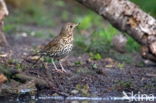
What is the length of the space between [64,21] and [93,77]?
7790 mm

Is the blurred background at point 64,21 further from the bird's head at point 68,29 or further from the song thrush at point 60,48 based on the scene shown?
the song thrush at point 60,48

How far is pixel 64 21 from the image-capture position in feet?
54.6

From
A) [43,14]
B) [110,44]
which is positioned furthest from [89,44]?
[43,14]

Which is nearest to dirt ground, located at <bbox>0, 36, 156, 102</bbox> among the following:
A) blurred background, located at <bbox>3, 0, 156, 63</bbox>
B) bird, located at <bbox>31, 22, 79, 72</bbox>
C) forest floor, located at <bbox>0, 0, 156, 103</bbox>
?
forest floor, located at <bbox>0, 0, 156, 103</bbox>

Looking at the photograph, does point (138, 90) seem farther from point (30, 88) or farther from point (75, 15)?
point (75, 15)

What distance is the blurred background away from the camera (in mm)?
11634

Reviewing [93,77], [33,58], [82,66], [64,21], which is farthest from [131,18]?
[64,21]

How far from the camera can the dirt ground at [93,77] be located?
8.38m

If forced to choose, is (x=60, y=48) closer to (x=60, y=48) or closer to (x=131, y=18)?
(x=60, y=48)

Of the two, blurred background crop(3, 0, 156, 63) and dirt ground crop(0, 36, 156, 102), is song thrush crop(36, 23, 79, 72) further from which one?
blurred background crop(3, 0, 156, 63)

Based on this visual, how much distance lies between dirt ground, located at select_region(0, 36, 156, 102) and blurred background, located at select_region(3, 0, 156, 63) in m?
0.74

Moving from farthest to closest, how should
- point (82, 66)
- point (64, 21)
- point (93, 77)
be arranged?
1. point (64, 21)
2. point (82, 66)
3. point (93, 77)

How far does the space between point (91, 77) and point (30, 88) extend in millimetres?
1238

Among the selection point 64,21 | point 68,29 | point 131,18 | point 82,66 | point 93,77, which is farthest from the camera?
point 64,21
